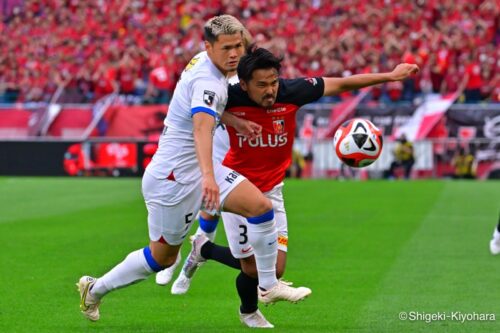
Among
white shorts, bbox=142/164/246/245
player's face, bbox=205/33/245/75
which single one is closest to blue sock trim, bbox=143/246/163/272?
white shorts, bbox=142/164/246/245

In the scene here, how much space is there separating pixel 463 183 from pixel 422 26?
483 centimetres

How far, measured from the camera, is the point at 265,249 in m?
7.59

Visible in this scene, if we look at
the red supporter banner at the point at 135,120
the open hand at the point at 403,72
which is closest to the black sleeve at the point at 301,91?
the open hand at the point at 403,72

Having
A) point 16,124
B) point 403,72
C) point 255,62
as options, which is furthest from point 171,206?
point 16,124

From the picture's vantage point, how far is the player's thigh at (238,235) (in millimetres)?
7984

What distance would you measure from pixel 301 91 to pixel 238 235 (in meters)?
1.15

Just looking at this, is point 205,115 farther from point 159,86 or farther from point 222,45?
point 159,86

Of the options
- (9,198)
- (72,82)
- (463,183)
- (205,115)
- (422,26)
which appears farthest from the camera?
(72,82)

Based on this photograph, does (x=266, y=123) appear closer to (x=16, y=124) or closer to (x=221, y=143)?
(x=221, y=143)

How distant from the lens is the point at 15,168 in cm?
2994

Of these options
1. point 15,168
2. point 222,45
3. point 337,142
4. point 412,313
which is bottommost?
point 15,168

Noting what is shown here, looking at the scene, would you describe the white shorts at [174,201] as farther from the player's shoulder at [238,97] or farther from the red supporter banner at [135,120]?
the red supporter banner at [135,120]

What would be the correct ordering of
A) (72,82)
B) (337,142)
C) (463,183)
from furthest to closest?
(72,82) < (463,183) < (337,142)

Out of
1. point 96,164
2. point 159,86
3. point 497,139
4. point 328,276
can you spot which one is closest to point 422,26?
point 497,139
